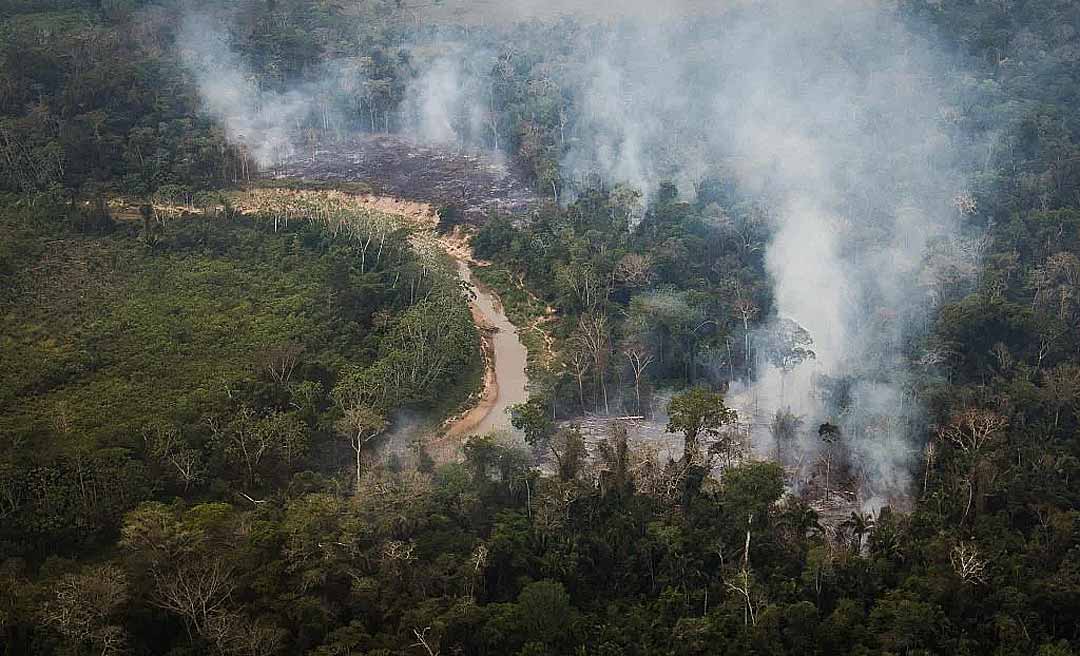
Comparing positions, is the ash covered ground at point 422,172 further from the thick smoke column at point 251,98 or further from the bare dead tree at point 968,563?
the bare dead tree at point 968,563

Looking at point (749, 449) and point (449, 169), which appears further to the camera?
point (449, 169)

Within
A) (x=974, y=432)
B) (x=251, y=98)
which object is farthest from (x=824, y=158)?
(x=251, y=98)

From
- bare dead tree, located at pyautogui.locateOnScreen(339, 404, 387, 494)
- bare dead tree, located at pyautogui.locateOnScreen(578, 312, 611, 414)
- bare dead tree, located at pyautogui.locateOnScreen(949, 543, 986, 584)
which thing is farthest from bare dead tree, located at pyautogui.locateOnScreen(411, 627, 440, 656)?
bare dead tree, located at pyautogui.locateOnScreen(578, 312, 611, 414)

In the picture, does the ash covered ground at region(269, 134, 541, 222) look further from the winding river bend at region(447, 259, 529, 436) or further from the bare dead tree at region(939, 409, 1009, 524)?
the bare dead tree at region(939, 409, 1009, 524)

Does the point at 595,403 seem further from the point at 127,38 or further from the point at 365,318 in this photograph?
the point at 127,38

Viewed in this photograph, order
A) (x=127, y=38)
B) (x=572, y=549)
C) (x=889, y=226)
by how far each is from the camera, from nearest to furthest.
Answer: (x=572, y=549) < (x=889, y=226) < (x=127, y=38)

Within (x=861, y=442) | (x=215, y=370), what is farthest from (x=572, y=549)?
(x=215, y=370)
